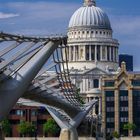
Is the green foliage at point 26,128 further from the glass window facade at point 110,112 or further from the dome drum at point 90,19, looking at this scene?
the dome drum at point 90,19

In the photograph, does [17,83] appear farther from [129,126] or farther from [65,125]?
[129,126]

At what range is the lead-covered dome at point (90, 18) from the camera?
7028 inches

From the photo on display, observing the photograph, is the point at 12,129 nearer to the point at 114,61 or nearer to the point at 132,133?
the point at 132,133

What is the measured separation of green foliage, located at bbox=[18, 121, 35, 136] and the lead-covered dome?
7051 cm

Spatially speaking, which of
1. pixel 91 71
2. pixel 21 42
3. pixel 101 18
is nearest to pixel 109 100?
pixel 91 71

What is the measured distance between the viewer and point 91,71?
166000 mm

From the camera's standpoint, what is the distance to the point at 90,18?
589 ft

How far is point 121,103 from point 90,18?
54.6 metres

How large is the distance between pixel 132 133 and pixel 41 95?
70.8 m

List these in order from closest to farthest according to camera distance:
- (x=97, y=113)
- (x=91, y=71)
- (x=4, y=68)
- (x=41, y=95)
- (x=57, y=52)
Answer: (x=4, y=68)
(x=57, y=52)
(x=41, y=95)
(x=97, y=113)
(x=91, y=71)

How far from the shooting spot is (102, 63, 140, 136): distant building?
126625mm

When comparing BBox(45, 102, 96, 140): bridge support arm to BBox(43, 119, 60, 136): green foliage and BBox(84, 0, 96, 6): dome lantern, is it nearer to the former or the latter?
BBox(43, 119, 60, 136): green foliage

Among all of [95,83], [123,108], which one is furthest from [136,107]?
[95,83]

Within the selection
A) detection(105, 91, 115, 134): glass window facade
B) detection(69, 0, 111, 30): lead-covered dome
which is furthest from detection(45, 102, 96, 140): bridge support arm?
Result: detection(69, 0, 111, 30): lead-covered dome
